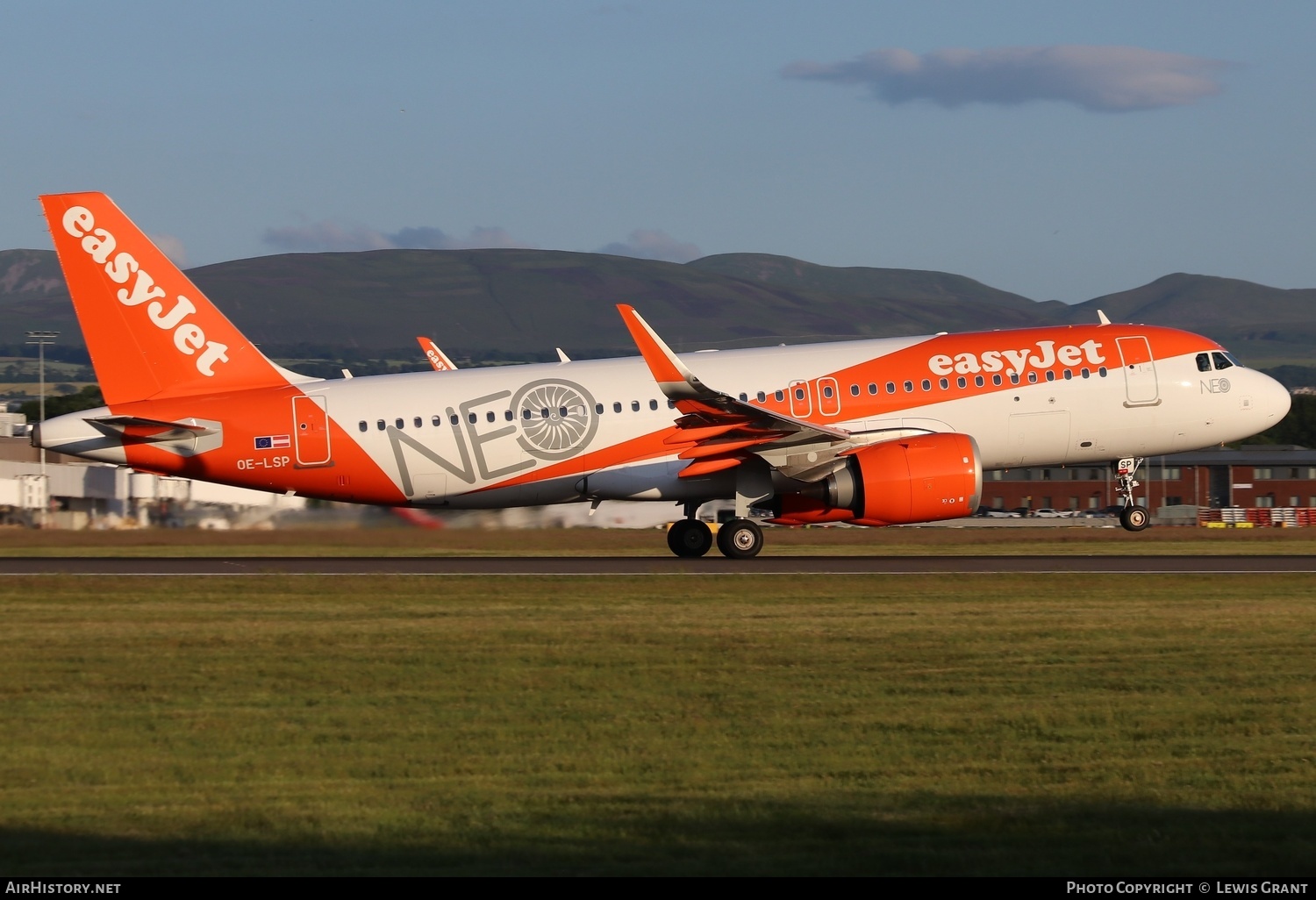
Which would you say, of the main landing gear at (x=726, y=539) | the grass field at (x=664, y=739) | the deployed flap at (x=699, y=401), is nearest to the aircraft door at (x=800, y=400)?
the deployed flap at (x=699, y=401)

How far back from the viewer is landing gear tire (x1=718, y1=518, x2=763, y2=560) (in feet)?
98.5

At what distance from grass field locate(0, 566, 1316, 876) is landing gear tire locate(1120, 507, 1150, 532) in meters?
9.97

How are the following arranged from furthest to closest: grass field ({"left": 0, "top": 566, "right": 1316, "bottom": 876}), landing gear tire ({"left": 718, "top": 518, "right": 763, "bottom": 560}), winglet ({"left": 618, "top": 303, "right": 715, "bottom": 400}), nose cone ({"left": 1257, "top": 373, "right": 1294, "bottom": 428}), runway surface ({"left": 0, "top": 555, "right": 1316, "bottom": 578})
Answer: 1. nose cone ({"left": 1257, "top": 373, "right": 1294, "bottom": 428})
2. landing gear tire ({"left": 718, "top": 518, "right": 763, "bottom": 560})
3. winglet ({"left": 618, "top": 303, "right": 715, "bottom": 400})
4. runway surface ({"left": 0, "top": 555, "right": 1316, "bottom": 578})
5. grass field ({"left": 0, "top": 566, "right": 1316, "bottom": 876})

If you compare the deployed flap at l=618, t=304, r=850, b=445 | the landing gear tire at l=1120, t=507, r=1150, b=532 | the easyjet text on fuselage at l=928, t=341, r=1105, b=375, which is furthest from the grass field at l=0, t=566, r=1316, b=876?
the landing gear tire at l=1120, t=507, r=1150, b=532

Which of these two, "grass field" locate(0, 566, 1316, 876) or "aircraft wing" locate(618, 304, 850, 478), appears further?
"aircraft wing" locate(618, 304, 850, 478)

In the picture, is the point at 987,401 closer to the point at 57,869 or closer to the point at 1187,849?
the point at 1187,849

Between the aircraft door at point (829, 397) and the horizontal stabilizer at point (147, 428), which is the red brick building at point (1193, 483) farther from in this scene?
→ the horizontal stabilizer at point (147, 428)

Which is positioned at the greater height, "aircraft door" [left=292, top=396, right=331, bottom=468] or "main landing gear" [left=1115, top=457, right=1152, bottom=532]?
"aircraft door" [left=292, top=396, right=331, bottom=468]

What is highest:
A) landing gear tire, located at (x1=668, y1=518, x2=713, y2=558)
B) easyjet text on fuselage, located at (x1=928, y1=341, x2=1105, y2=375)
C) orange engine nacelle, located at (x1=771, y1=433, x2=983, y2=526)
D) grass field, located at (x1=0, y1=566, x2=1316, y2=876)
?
easyjet text on fuselage, located at (x1=928, y1=341, x2=1105, y2=375)

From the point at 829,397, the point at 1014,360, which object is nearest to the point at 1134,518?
the point at 1014,360

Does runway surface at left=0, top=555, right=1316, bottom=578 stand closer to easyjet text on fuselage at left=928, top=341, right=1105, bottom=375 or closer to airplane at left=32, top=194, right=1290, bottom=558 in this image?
airplane at left=32, top=194, right=1290, bottom=558

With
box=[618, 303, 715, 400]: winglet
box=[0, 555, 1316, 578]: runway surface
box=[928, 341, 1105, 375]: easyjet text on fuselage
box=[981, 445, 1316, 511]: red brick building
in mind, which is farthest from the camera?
box=[981, 445, 1316, 511]: red brick building

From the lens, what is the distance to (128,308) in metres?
29.9

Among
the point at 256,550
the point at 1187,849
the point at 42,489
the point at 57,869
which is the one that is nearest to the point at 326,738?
the point at 57,869
